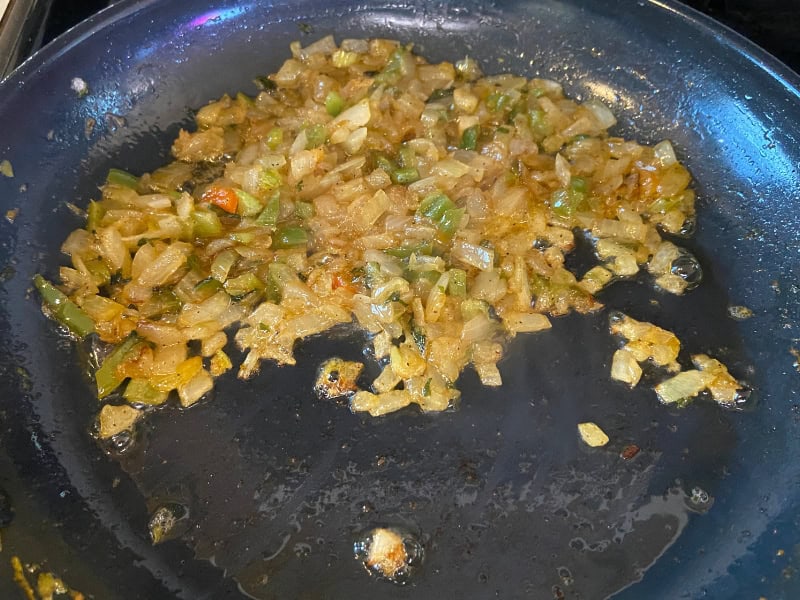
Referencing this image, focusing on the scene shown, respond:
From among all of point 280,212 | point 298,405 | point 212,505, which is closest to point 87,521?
point 212,505

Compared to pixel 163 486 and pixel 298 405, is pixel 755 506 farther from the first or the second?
pixel 163 486

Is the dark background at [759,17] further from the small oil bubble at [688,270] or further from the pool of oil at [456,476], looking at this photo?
the pool of oil at [456,476]

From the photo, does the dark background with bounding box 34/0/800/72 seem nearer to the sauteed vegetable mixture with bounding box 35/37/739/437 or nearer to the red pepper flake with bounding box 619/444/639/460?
the sauteed vegetable mixture with bounding box 35/37/739/437

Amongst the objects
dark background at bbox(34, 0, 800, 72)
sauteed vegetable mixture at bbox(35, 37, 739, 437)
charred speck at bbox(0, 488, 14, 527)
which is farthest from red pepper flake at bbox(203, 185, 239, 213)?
dark background at bbox(34, 0, 800, 72)

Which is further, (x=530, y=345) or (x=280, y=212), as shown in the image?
(x=280, y=212)

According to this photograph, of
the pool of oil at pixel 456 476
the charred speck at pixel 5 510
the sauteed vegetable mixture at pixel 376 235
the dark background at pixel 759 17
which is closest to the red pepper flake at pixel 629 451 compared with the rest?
the pool of oil at pixel 456 476

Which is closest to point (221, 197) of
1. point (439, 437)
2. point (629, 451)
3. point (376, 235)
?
point (376, 235)

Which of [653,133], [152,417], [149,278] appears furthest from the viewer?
[653,133]
